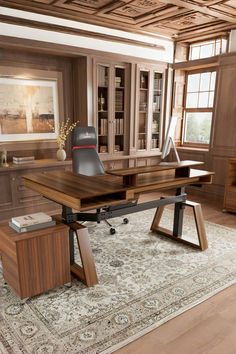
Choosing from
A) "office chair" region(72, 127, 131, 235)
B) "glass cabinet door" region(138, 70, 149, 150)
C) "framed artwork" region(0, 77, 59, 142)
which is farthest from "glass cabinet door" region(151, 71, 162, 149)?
"office chair" region(72, 127, 131, 235)

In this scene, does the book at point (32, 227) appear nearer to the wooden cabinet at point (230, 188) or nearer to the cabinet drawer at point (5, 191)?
the cabinet drawer at point (5, 191)

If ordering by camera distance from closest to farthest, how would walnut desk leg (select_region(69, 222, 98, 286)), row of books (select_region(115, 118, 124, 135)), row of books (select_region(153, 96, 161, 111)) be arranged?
walnut desk leg (select_region(69, 222, 98, 286))
row of books (select_region(115, 118, 124, 135))
row of books (select_region(153, 96, 161, 111))

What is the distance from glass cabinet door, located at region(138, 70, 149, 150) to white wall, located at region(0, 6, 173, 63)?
1.36 feet

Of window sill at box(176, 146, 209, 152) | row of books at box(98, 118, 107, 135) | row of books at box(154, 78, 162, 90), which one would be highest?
row of books at box(154, 78, 162, 90)

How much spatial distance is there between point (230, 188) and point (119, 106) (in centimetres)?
233

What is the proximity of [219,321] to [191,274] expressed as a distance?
0.62m

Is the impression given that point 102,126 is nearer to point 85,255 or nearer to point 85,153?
point 85,153

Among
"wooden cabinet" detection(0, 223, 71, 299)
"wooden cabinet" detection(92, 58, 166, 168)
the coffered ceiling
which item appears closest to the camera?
"wooden cabinet" detection(0, 223, 71, 299)

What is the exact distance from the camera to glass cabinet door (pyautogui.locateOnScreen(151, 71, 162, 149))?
213 inches

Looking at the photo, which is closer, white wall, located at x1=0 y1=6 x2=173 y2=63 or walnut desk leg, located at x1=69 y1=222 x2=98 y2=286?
walnut desk leg, located at x1=69 y1=222 x2=98 y2=286

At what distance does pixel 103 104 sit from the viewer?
15.8ft

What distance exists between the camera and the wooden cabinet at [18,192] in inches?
153

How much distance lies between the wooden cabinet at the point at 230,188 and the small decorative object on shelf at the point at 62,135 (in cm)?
257

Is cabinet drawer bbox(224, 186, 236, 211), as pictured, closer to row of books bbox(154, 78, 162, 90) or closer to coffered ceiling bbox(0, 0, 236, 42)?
row of books bbox(154, 78, 162, 90)
